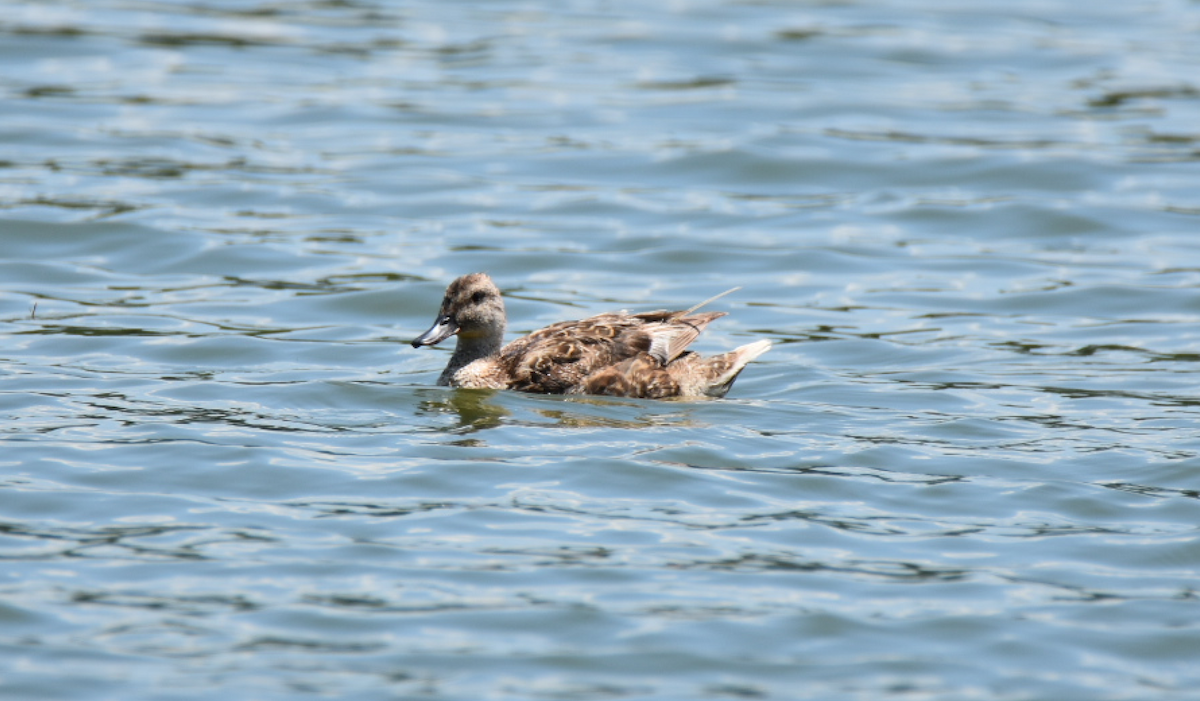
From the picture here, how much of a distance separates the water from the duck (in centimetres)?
19

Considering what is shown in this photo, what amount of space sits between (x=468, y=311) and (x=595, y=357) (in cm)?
90

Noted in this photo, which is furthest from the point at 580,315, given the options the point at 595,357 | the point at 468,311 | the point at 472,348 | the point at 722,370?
the point at 722,370

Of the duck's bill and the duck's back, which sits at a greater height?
the duck's bill

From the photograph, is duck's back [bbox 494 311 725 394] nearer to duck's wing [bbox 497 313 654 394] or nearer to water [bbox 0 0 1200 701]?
duck's wing [bbox 497 313 654 394]

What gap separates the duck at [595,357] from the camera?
32.5 ft

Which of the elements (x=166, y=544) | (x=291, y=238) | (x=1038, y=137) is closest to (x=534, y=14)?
(x=1038, y=137)

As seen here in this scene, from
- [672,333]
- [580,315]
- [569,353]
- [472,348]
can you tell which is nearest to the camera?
[569,353]

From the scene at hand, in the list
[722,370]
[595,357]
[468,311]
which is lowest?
[722,370]

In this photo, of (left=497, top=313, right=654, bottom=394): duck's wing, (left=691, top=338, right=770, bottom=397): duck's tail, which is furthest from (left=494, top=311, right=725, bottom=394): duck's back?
(left=691, top=338, right=770, bottom=397): duck's tail

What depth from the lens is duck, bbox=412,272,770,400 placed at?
9906 millimetres

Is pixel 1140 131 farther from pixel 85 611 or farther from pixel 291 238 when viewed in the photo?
pixel 85 611

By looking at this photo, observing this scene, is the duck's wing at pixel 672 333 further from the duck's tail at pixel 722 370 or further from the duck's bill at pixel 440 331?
the duck's bill at pixel 440 331

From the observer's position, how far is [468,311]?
10242mm

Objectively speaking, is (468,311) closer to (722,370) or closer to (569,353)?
(569,353)
